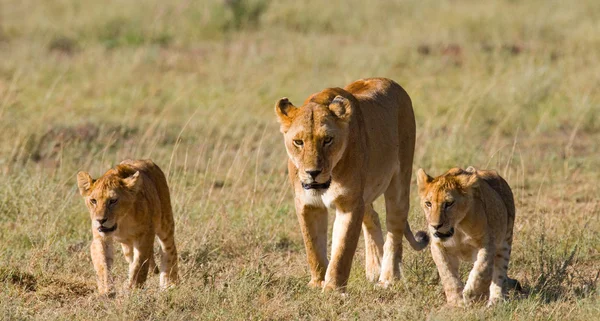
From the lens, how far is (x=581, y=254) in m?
7.45

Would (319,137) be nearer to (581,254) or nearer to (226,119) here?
(581,254)

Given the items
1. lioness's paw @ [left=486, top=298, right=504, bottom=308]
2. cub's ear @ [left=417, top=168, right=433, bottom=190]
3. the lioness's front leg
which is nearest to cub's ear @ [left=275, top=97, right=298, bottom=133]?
the lioness's front leg

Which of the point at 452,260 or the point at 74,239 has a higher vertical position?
the point at 452,260

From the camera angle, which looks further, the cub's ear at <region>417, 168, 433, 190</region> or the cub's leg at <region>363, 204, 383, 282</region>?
the cub's leg at <region>363, 204, 383, 282</region>

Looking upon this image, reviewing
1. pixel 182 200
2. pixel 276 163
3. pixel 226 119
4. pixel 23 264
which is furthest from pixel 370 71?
pixel 23 264

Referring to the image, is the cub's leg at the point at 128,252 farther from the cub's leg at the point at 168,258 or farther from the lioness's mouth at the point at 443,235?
the lioness's mouth at the point at 443,235

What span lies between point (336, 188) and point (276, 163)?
14.6 ft

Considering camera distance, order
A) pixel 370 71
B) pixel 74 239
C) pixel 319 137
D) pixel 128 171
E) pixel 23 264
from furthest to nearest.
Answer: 1. pixel 370 71
2. pixel 74 239
3. pixel 23 264
4. pixel 128 171
5. pixel 319 137

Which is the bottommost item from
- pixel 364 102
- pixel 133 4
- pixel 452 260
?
pixel 133 4

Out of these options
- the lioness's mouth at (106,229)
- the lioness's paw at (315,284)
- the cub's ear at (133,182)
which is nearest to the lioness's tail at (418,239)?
the lioness's paw at (315,284)

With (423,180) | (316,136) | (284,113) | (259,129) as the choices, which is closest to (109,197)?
(284,113)

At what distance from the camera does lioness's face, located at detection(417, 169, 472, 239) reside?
5.89 metres

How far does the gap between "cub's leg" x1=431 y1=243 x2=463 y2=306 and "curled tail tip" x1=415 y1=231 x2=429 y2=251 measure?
62 cm

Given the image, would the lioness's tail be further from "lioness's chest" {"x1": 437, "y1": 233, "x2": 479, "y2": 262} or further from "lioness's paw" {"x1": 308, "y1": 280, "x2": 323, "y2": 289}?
"lioness's paw" {"x1": 308, "y1": 280, "x2": 323, "y2": 289}
